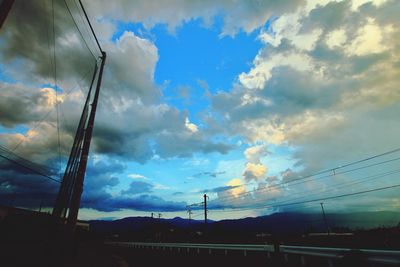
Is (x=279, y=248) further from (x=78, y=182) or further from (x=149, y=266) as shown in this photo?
(x=78, y=182)

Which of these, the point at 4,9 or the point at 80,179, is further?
the point at 80,179

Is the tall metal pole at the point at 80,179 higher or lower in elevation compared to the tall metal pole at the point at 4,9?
lower

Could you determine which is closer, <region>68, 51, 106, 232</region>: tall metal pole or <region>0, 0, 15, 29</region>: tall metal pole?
<region>0, 0, 15, 29</region>: tall metal pole

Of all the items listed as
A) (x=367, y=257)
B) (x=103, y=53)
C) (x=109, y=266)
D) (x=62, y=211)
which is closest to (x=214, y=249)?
(x=109, y=266)

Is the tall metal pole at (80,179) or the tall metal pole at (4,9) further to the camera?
the tall metal pole at (80,179)

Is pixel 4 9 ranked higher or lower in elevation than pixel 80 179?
higher

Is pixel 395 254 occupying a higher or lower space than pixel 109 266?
higher

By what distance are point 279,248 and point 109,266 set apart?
8.89 metres

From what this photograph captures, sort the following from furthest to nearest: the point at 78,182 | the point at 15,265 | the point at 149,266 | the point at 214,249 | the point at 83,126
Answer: the point at 214,249, the point at 83,126, the point at 149,266, the point at 78,182, the point at 15,265

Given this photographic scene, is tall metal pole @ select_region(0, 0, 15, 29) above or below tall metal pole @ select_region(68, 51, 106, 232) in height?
above

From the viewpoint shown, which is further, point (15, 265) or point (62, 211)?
point (62, 211)

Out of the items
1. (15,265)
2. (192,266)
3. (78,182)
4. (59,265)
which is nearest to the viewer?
(15,265)

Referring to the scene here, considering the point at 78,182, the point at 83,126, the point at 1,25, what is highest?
the point at 83,126

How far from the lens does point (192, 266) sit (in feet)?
36.0
